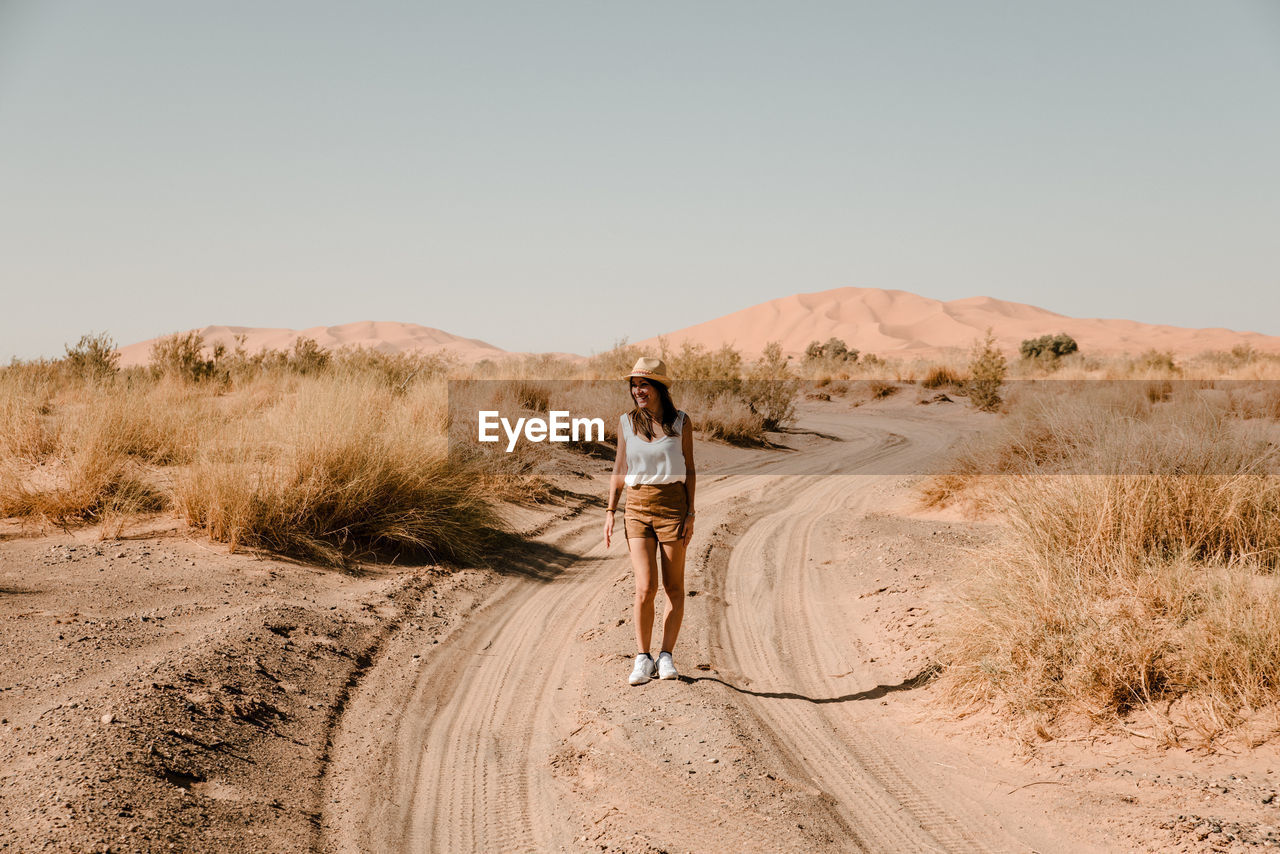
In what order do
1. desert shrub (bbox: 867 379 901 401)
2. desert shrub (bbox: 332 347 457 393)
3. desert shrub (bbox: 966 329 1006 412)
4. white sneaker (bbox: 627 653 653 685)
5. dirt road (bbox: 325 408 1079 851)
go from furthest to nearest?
desert shrub (bbox: 867 379 901 401) → desert shrub (bbox: 966 329 1006 412) → desert shrub (bbox: 332 347 457 393) → white sneaker (bbox: 627 653 653 685) → dirt road (bbox: 325 408 1079 851)

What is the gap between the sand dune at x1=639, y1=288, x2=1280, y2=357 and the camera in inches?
3263

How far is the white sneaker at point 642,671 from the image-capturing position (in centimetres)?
546

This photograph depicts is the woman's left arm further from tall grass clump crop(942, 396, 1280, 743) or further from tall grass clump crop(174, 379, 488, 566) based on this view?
tall grass clump crop(174, 379, 488, 566)

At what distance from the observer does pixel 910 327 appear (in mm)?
107438

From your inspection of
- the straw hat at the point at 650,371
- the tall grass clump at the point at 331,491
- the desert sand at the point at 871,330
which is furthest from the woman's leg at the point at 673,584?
the desert sand at the point at 871,330

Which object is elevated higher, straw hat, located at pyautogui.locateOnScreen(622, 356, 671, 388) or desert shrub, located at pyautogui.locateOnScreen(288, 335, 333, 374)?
desert shrub, located at pyautogui.locateOnScreen(288, 335, 333, 374)

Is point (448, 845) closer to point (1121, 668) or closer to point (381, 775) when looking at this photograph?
point (381, 775)

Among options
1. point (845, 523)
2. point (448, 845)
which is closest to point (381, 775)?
point (448, 845)

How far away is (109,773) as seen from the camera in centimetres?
385

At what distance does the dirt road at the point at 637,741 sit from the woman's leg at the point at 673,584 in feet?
1.15

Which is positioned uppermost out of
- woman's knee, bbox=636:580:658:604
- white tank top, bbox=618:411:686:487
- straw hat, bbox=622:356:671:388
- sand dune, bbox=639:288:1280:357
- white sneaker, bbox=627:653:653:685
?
sand dune, bbox=639:288:1280:357

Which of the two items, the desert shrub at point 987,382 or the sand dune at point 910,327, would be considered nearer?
the desert shrub at point 987,382

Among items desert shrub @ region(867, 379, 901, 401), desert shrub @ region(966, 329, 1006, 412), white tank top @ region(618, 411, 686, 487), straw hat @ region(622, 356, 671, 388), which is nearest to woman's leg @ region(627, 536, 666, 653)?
white tank top @ region(618, 411, 686, 487)

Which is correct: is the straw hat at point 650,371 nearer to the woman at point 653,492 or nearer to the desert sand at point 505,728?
the woman at point 653,492
